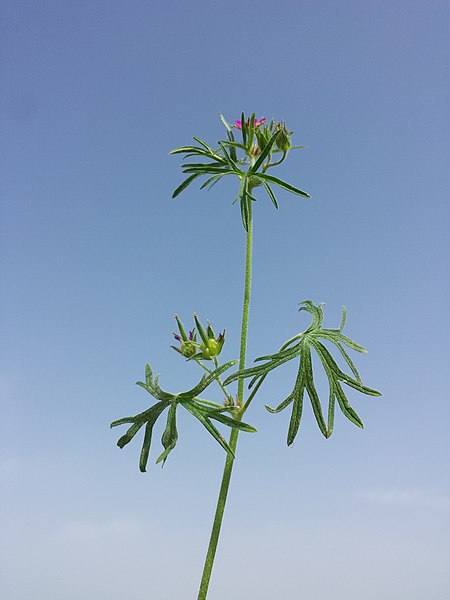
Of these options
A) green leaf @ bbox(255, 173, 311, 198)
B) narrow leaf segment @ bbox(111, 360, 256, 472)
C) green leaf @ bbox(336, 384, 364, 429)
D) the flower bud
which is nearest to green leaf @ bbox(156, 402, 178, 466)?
narrow leaf segment @ bbox(111, 360, 256, 472)

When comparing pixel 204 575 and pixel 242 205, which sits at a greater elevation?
pixel 242 205

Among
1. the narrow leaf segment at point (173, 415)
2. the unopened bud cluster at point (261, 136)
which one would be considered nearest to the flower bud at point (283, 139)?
the unopened bud cluster at point (261, 136)

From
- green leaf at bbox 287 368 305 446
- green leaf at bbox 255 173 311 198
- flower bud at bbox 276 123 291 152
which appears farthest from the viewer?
flower bud at bbox 276 123 291 152

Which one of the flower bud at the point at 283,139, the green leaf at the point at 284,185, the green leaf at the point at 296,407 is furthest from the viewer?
the flower bud at the point at 283,139

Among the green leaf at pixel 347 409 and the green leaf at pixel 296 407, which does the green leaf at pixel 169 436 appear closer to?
the green leaf at pixel 296 407

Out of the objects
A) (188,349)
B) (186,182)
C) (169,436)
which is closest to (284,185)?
(186,182)

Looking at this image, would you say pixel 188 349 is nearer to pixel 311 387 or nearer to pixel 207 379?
pixel 207 379

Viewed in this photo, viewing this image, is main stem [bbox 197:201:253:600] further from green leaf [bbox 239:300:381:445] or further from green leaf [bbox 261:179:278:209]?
green leaf [bbox 261:179:278:209]

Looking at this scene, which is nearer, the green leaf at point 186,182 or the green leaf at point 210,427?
the green leaf at point 210,427

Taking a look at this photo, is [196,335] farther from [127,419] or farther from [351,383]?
[351,383]

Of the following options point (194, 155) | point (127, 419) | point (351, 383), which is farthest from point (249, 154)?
point (127, 419)

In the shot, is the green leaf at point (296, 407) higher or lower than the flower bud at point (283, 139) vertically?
lower
